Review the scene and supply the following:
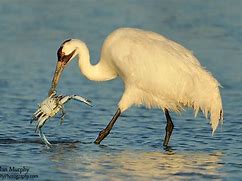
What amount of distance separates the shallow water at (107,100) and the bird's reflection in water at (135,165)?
1cm

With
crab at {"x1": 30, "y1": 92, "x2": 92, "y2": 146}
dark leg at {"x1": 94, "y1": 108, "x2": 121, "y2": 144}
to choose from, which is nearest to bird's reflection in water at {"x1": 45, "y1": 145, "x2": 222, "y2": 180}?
crab at {"x1": 30, "y1": 92, "x2": 92, "y2": 146}

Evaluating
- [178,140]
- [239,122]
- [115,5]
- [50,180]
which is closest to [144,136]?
[178,140]

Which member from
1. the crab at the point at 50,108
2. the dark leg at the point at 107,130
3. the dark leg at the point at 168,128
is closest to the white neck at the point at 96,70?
the dark leg at the point at 107,130

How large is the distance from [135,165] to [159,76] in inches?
81.5

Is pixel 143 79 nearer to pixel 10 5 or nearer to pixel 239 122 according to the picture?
pixel 239 122

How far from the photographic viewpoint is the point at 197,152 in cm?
1262

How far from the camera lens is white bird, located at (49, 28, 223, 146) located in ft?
43.2

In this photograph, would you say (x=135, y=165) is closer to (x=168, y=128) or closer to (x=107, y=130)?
(x=107, y=130)

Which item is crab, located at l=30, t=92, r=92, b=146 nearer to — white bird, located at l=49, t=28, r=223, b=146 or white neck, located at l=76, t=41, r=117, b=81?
white bird, located at l=49, t=28, r=223, b=146

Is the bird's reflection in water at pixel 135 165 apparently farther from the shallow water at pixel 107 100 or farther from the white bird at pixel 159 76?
the white bird at pixel 159 76

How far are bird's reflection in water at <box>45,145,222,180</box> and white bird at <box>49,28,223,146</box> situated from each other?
83cm

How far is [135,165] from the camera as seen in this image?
11.7m

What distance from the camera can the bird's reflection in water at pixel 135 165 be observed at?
11097 mm

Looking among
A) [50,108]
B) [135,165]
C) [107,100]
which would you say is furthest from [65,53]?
[135,165]
